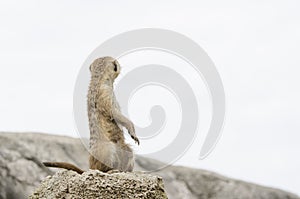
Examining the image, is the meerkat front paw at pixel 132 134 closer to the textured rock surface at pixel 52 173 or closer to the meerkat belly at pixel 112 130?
the meerkat belly at pixel 112 130

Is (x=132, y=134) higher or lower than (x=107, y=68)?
lower

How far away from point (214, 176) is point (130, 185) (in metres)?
9.41

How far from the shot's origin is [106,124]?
572 centimetres

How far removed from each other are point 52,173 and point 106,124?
719 cm

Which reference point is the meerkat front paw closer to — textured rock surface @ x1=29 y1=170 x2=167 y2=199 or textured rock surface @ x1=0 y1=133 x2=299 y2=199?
textured rock surface @ x1=29 y1=170 x2=167 y2=199

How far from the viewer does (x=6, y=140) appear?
1295cm

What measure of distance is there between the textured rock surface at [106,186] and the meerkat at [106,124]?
0.66 feet

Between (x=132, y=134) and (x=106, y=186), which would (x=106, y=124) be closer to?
(x=132, y=134)

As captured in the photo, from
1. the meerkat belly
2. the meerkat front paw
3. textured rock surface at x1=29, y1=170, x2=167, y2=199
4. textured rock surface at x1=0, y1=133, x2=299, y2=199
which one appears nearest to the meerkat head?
the meerkat belly

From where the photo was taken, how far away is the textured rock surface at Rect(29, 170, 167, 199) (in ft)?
17.3

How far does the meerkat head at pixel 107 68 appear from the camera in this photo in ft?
19.2

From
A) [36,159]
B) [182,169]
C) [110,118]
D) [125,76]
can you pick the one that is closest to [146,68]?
[125,76]

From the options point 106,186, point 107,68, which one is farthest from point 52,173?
point 106,186

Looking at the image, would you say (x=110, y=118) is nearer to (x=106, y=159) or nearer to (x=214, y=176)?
(x=106, y=159)
